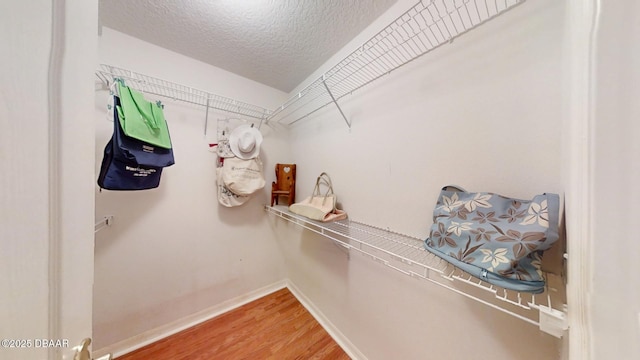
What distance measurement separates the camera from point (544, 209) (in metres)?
0.50

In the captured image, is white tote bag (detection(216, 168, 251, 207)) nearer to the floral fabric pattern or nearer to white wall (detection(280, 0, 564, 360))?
white wall (detection(280, 0, 564, 360))

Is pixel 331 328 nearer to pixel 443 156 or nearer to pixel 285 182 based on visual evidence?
pixel 285 182

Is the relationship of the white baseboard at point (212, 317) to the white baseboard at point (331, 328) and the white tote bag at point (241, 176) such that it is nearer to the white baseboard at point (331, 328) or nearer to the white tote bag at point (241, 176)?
the white baseboard at point (331, 328)

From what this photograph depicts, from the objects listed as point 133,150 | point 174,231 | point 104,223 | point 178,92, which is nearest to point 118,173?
point 133,150

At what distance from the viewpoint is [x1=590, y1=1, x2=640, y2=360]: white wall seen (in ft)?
0.55

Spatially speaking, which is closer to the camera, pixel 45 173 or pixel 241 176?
pixel 45 173

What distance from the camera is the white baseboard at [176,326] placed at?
1.20m

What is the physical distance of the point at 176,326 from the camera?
138 cm

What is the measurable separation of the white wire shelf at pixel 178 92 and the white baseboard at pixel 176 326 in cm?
159

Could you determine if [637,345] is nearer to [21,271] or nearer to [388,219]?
[21,271]

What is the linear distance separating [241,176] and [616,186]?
1623 millimetres

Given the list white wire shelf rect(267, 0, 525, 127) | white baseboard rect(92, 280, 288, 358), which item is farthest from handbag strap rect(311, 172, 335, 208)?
white baseboard rect(92, 280, 288, 358)

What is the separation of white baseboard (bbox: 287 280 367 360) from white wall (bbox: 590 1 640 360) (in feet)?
4.35

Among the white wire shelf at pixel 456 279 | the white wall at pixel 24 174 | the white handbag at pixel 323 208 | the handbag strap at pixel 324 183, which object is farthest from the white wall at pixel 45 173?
the handbag strap at pixel 324 183
